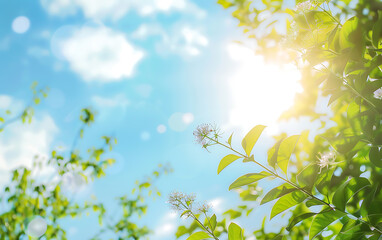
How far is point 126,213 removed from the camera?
218 inches

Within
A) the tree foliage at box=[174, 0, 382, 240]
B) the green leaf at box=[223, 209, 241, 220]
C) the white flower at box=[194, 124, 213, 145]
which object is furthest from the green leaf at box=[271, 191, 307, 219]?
the green leaf at box=[223, 209, 241, 220]

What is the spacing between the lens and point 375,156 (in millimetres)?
910

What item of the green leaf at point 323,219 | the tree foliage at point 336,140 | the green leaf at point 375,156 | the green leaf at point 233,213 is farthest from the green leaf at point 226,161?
the green leaf at point 233,213

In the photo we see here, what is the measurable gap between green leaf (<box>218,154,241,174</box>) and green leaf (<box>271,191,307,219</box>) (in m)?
0.21

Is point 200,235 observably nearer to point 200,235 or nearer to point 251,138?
point 200,235

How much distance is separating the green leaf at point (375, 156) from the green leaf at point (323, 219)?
0.65ft

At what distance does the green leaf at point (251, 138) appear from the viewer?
98cm

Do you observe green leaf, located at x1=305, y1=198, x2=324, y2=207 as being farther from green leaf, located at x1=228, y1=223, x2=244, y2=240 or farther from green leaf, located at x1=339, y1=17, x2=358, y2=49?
green leaf, located at x1=339, y1=17, x2=358, y2=49

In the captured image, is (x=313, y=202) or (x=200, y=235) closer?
(x=313, y=202)

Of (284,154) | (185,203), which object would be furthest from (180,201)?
(284,154)

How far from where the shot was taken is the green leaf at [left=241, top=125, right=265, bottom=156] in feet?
3.20

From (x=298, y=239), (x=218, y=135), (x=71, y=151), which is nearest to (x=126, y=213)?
(x=71, y=151)

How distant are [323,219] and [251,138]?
0.35 meters

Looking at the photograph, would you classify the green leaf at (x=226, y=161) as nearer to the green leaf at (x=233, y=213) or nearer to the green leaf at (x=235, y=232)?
the green leaf at (x=235, y=232)
